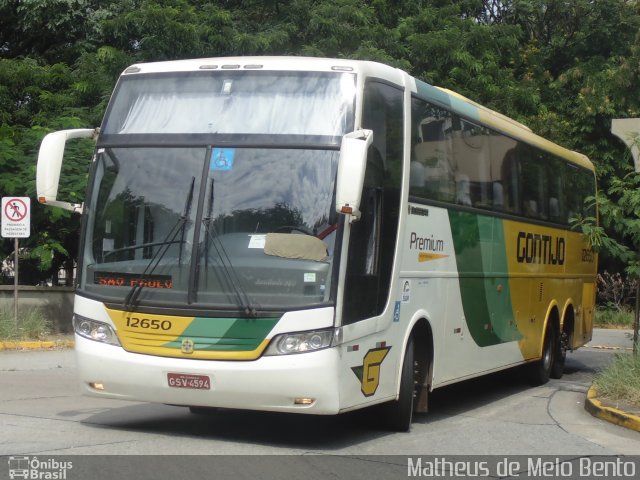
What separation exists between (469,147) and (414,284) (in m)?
2.49

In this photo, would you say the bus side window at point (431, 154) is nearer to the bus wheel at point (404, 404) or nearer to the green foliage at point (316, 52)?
the bus wheel at point (404, 404)

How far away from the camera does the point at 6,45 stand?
27359 millimetres

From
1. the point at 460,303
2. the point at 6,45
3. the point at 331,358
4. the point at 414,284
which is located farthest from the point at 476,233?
the point at 6,45

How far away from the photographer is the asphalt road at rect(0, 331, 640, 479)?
8.09 metres

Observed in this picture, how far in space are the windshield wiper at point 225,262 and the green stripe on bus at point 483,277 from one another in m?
3.41

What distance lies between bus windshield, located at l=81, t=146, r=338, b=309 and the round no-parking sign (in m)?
9.47

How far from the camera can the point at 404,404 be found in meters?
9.45

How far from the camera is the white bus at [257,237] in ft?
26.4

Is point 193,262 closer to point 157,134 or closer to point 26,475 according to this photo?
point 157,134

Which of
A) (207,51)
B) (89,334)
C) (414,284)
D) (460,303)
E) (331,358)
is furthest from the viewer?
(207,51)

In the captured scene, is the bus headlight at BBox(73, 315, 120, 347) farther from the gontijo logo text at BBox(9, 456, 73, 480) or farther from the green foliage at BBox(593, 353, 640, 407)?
the green foliage at BBox(593, 353, 640, 407)

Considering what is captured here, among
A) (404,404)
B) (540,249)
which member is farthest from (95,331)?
(540,249)

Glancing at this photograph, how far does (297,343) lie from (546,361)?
8.04 metres

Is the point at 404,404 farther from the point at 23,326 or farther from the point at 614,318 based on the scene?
the point at 614,318
